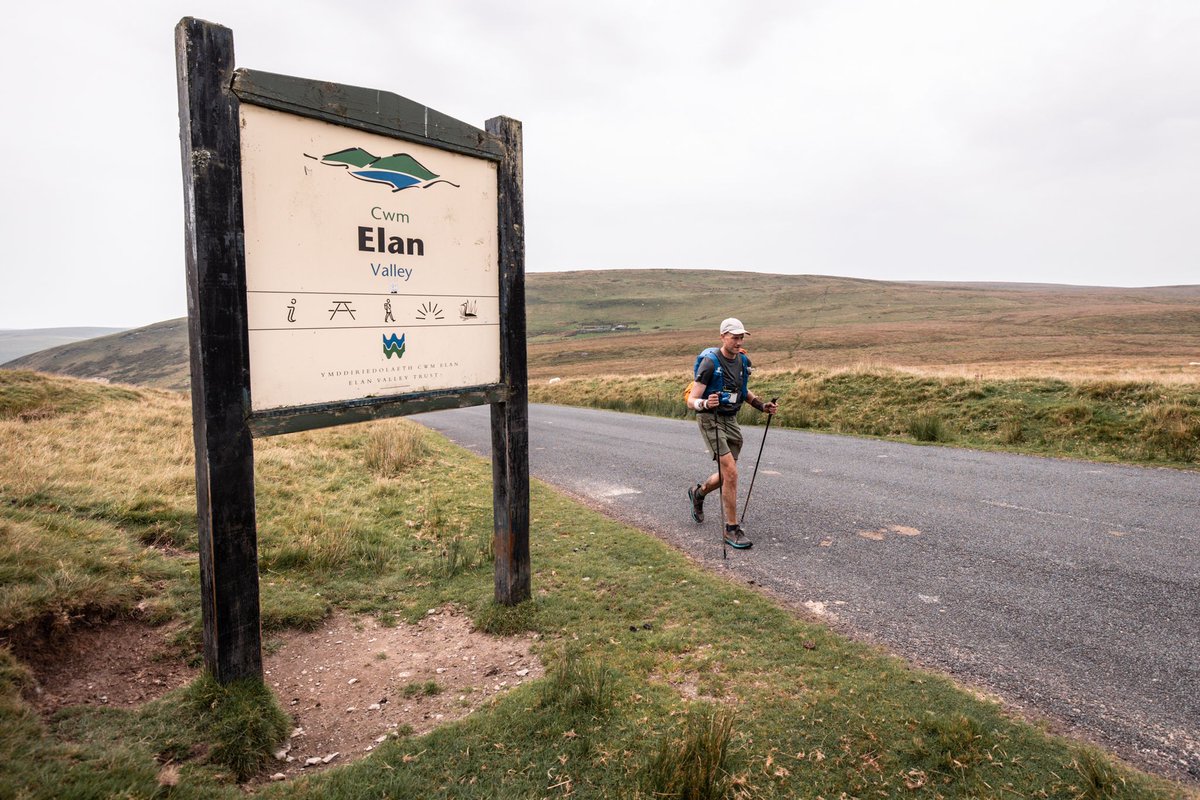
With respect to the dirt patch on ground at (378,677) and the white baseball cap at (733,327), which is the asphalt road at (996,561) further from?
the dirt patch on ground at (378,677)

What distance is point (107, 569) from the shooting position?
14.9 feet

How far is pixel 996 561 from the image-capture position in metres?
5.59

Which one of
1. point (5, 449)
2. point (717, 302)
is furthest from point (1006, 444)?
point (717, 302)

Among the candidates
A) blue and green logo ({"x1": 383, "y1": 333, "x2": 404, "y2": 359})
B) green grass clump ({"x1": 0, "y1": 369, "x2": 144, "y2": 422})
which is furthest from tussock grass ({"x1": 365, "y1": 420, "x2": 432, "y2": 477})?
green grass clump ({"x1": 0, "y1": 369, "x2": 144, "y2": 422})

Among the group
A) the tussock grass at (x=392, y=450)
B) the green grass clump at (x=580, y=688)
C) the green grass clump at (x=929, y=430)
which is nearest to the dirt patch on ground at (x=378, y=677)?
the green grass clump at (x=580, y=688)

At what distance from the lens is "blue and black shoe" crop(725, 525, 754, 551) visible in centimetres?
616

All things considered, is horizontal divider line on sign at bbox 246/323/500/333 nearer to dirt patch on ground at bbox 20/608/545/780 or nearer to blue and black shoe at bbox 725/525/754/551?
dirt patch on ground at bbox 20/608/545/780

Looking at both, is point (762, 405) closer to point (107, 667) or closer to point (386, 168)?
point (386, 168)

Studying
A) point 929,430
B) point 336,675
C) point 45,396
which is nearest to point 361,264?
point 336,675

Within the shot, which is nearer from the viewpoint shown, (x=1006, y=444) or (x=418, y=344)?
(x=418, y=344)

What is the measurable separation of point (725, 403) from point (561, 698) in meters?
3.82

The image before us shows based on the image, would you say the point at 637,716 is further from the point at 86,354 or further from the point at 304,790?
the point at 86,354

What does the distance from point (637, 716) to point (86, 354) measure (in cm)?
18685

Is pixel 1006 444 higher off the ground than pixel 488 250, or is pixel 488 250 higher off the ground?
pixel 488 250
